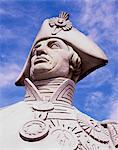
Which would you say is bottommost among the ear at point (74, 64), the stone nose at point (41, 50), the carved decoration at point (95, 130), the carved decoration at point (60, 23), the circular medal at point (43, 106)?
the carved decoration at point (95, 130)

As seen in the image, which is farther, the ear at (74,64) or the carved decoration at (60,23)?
the carved decoration at (60,23)

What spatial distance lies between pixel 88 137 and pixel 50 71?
2.50 feet

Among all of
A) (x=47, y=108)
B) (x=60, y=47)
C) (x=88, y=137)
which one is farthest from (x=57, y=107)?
(x=60, y=47)

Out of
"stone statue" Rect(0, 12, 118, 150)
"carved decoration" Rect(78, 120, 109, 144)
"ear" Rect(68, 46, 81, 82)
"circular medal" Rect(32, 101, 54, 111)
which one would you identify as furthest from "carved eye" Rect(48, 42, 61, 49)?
"carved decoration" Rect(78, 120, 109, 144)

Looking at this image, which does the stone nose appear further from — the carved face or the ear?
the ear

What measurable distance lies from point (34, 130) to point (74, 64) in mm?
945

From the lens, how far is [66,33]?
444 centimetres

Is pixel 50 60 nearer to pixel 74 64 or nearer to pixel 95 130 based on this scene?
pixel 74 64

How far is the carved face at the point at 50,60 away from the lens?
4.15 m

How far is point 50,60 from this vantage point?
13.7ft

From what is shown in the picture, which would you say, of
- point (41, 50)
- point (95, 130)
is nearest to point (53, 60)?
point (41, 50)

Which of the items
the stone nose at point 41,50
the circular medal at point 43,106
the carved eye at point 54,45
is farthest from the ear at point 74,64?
the circular medal at point 43,106

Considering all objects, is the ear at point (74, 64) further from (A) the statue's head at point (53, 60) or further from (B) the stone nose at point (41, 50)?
(B) the stone nose at point (41, 50)

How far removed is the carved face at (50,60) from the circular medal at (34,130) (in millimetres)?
615
